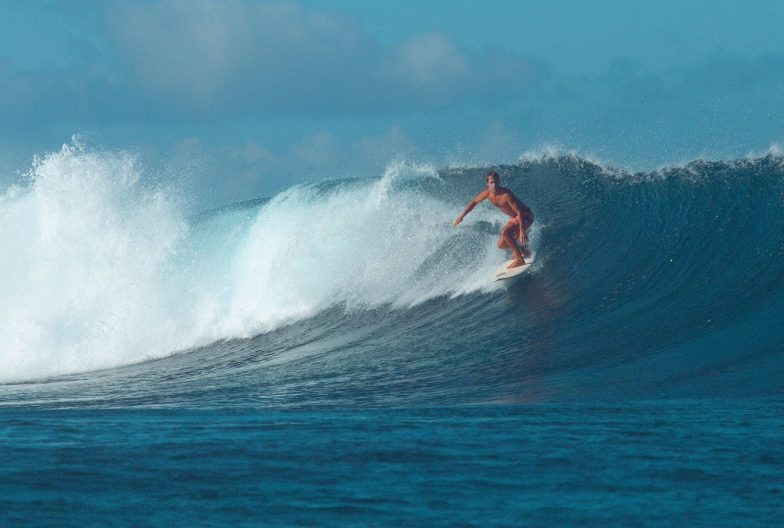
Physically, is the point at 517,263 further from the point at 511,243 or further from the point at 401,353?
the point at 401,353

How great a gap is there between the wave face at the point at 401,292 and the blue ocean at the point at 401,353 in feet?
0.17

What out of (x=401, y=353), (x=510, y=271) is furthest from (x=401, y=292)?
(x=401, y=353)

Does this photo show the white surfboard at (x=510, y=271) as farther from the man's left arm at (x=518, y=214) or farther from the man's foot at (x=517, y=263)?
the man's left arm at (x=518, y=214)

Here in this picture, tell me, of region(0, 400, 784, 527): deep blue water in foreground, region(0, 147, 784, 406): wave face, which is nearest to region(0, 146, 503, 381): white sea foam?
region(0, 147, 784, 406): wave face

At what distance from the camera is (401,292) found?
50.2ft

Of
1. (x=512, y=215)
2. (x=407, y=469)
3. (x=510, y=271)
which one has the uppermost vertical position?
(x=512, y=215)

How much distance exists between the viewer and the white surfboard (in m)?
14.6

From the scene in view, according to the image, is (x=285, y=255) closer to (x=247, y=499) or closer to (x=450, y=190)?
(x=450, y=190)

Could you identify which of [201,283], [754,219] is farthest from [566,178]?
[201,283]

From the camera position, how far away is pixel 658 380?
9445 millimetres

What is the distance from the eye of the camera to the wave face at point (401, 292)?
10352mm

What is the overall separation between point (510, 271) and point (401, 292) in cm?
160

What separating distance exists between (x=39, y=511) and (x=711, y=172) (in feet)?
48.8

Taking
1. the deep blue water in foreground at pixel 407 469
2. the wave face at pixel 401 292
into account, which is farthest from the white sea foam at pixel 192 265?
the deep blue water in foreground at pixel 407 469
